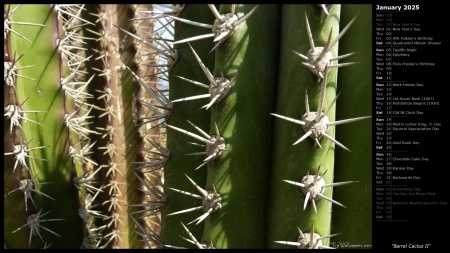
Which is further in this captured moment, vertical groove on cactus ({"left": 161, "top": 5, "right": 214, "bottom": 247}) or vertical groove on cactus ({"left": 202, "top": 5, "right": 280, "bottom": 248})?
vertical groove on cactus ({"left": 161, "top": 5, "right": 214, "bottom": 247})

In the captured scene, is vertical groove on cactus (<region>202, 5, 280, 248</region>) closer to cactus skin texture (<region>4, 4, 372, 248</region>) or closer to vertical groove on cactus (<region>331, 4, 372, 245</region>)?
cactus skin texture (<region>4, 4, 372, 248</region>)

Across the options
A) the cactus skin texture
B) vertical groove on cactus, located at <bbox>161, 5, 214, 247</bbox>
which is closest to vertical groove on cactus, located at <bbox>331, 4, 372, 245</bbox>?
the cactus skin texture

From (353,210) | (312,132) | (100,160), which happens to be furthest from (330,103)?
(100,160)

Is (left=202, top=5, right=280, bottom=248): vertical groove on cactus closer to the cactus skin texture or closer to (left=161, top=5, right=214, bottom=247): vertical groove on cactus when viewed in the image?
the cactus skin texture

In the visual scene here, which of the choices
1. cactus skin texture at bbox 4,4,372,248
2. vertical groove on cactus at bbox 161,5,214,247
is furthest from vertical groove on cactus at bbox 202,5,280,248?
vertical groove on cactus at bbox 161,5,214,247

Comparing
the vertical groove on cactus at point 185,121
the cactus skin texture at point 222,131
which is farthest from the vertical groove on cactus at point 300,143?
the vertical groove on cactus at point 185,121

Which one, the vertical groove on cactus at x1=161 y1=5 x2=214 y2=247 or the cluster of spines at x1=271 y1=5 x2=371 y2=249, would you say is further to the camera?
the vertical groove on cactus at x1=161 y1=5 x2=214 y2=247

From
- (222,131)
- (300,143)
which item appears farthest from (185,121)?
(300,143)

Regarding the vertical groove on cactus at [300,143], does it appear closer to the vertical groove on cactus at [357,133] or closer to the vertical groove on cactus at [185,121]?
the vertical groove on cactus at [357,133]

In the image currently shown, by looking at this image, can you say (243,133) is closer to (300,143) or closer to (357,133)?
(300,143)
